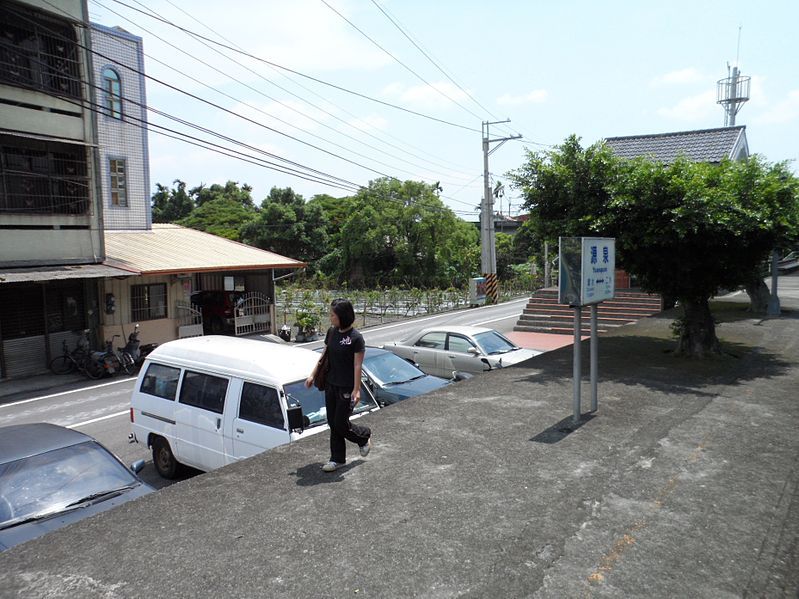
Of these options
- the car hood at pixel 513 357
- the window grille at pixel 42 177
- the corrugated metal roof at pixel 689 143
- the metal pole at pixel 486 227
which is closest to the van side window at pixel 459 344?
the car hood at pixel 513 357

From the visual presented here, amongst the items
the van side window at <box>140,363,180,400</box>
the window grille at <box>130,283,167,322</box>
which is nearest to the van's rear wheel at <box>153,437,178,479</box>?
the van side window at <box>140,363,180,400</box>

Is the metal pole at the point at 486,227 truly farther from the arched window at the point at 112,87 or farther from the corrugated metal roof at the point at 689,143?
the arched window at the point at 112,87

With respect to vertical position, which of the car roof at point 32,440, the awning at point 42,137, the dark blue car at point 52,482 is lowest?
the dark blue car at point 52,482

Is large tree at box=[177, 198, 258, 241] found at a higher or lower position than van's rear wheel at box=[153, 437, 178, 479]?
higher

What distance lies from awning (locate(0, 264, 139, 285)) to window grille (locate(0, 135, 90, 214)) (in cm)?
157

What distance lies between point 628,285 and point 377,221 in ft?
80.9

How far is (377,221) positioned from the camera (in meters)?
46.4

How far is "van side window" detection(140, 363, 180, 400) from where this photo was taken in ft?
25.5

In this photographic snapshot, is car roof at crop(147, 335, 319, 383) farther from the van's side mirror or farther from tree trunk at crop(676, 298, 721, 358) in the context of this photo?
tree trunk at crop(676, 298, 721, 358)

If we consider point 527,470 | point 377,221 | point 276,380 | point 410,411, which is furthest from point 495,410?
point 377,221

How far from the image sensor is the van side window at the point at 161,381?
7785 mm

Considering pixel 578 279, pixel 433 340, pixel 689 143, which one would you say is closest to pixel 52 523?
pixel 578 279

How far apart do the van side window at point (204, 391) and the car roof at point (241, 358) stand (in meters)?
0.13

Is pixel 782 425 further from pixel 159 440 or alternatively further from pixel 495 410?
pixel 159 440
